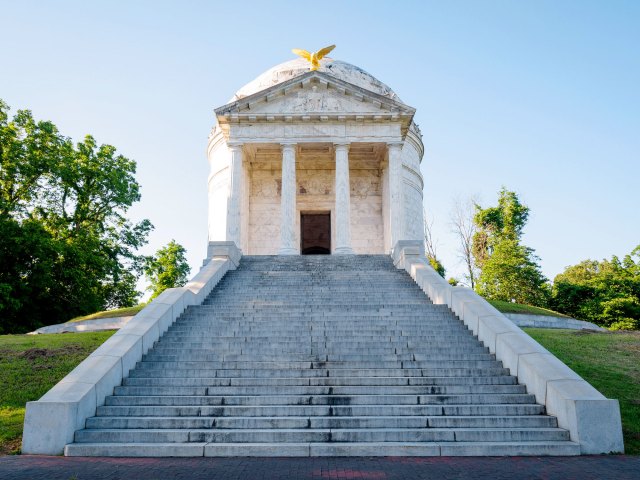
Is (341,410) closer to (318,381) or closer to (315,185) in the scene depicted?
(318,381)

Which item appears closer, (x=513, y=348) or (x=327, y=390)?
(x=327, y=390)

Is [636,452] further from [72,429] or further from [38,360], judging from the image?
[38,360]

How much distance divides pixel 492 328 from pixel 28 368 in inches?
479

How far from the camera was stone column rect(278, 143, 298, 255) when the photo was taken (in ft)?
88.4

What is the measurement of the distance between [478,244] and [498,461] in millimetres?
48288

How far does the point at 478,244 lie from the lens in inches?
2159

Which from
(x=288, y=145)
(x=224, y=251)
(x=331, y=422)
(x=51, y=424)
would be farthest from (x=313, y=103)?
(x=51, y=424)

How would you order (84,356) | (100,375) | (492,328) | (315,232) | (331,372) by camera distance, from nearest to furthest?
(100,375)
(331,372)
(492,328)
(84,356)
(315,232)

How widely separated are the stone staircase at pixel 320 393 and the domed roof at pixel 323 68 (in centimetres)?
2688

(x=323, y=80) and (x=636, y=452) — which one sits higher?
(x=323, y=80)

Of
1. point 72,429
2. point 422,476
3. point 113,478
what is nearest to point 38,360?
point 72,429

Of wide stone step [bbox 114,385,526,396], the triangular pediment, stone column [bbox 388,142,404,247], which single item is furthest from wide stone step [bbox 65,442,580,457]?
the triangular pediment

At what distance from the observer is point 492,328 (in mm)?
12977

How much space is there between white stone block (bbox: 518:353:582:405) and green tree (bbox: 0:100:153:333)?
94.7ft
